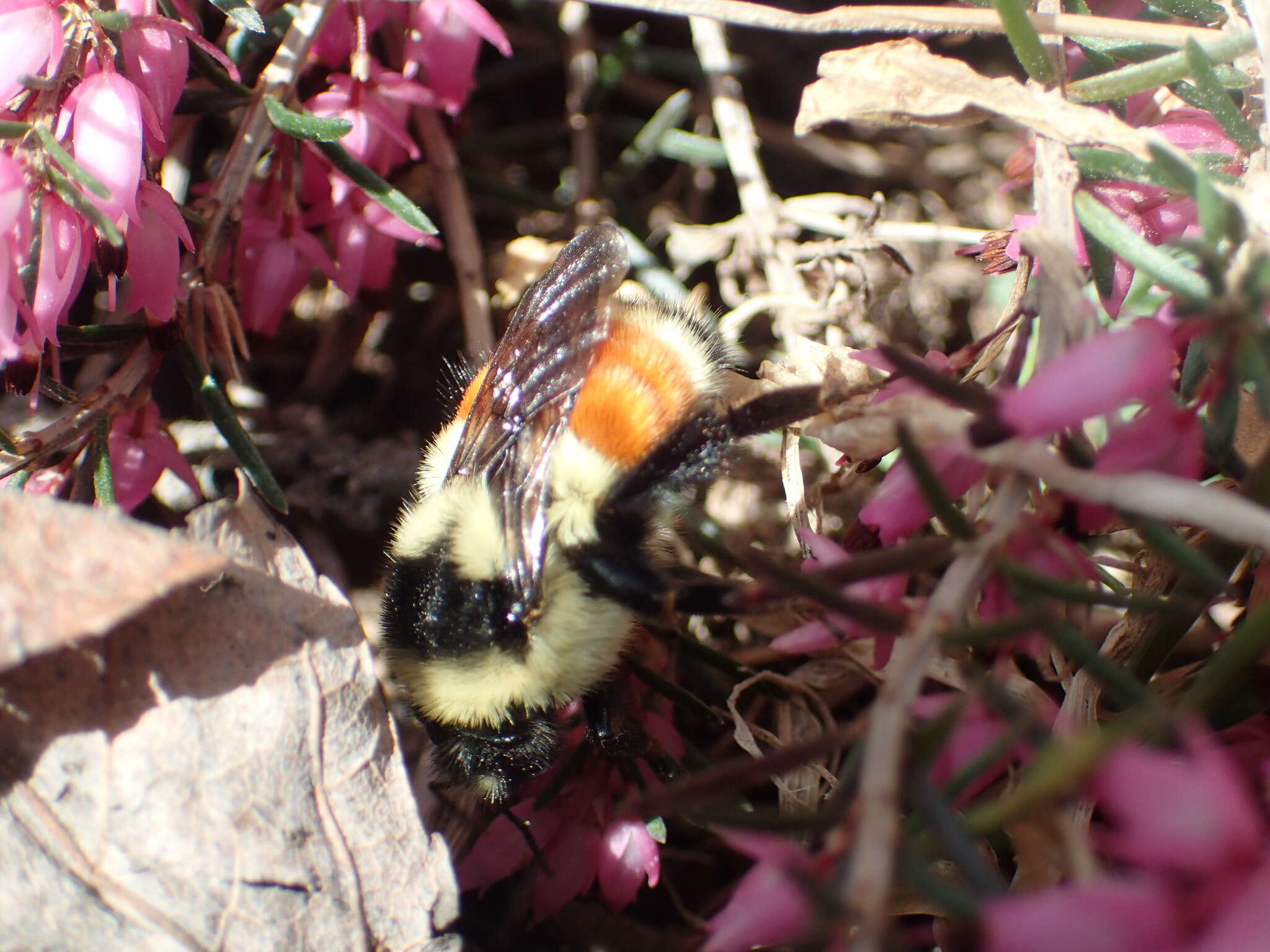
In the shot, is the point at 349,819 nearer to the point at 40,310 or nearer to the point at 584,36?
the point at 40,310

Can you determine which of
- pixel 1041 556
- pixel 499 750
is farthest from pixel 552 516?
pixel 1041 556

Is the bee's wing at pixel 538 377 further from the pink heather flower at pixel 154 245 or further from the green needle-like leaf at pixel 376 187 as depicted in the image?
the pink heather flower at pixel 154 245

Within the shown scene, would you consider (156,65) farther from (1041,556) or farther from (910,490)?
(1041,556)

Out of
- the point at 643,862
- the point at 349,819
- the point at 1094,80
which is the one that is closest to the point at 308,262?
the point at 349,819

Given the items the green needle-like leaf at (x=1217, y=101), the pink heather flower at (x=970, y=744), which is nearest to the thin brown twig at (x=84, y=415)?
the pink heather flower at (x=970, y=744)

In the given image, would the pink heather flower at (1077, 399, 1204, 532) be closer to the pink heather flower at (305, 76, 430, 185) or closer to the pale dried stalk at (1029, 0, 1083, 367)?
the pale dried stalk at (1029, 0, 1083, 367)

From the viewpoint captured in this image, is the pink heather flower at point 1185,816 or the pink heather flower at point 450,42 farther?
the pink heather flower at point 450,42
